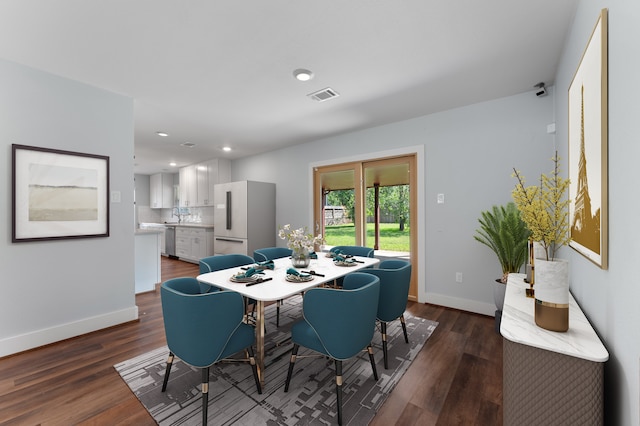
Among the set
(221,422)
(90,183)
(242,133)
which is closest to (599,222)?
(221,422)

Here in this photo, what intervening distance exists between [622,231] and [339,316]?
53.2 inches

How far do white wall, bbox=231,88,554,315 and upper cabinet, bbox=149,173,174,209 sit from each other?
7.07 metres

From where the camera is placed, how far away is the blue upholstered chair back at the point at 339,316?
5.48ft

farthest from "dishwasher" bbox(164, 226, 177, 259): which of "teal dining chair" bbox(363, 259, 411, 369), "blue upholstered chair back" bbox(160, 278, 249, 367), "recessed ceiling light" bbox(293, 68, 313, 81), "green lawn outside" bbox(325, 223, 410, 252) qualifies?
"teal dining chair" bbox(363, 259, 411, 369)

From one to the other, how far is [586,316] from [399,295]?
3.79 ft

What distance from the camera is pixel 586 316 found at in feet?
4.94

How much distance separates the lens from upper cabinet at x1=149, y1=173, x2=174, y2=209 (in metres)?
8.55

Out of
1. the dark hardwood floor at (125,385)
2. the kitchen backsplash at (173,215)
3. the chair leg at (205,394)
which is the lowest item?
the dark hardwood floor at (125,385)

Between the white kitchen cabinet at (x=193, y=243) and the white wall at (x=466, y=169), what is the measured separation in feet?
14.6

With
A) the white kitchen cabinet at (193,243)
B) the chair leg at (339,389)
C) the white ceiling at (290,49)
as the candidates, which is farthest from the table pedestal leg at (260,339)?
the white kitchen cabinet at (193,243)

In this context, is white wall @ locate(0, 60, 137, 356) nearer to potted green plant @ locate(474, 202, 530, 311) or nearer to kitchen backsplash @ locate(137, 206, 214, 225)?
potted green plant @ locate(474, 202, 530, 311)

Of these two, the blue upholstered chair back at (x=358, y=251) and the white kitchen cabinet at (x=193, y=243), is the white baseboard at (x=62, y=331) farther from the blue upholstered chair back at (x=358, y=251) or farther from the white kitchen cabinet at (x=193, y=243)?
the white kitchen cabinet at (x=193, y=243)

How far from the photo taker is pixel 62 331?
8.87 ft

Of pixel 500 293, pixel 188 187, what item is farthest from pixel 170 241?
pixel 500 293
